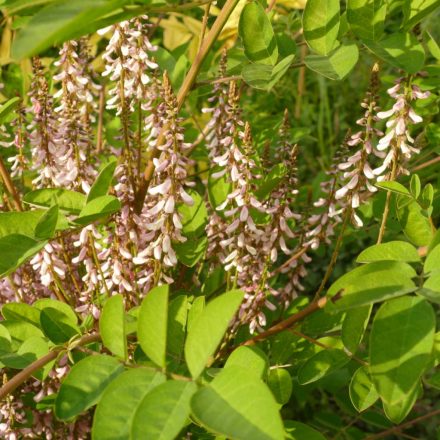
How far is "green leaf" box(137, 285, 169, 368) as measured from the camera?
898 mm

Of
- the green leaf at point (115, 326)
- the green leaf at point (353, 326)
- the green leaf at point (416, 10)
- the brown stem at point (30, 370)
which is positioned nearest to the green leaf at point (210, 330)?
the green leaf at point (115, 326)

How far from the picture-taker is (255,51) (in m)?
1.24

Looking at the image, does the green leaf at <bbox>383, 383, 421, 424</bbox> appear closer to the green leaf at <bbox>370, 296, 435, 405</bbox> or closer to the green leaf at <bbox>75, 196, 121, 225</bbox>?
the green leaf at <bbox>370, 296, 435, 405</bbox>

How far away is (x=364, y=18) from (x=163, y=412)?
2.44 ft

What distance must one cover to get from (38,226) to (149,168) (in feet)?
1.40

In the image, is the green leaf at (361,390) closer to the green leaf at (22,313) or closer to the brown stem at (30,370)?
the brown stem at (30,370)

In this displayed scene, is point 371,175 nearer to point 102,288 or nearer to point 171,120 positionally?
point 171,120

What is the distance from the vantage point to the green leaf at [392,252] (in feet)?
3.38

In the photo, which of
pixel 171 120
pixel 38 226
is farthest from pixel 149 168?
pixel 38 226

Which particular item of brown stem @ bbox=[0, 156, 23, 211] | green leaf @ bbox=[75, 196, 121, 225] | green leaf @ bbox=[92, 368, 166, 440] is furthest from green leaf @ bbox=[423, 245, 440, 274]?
brown stem @ bbox=[0, 156, 23, 211]

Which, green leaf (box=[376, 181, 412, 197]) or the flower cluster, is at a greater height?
the flower cluster

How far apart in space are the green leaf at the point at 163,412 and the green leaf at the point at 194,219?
67 centimetres

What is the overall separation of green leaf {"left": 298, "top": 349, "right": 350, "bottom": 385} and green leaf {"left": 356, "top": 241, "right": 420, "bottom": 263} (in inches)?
11.8

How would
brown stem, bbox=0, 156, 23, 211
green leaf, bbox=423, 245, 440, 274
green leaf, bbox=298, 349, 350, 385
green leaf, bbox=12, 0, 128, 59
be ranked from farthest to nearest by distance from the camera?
brown stem, bbox=0, 156, 23, 211
green leaf, bbox=298, 349, 350, 385
green leaf, bbox=423, 245, 440, 274
green leaf, bbox=12, 0, 128, 59
